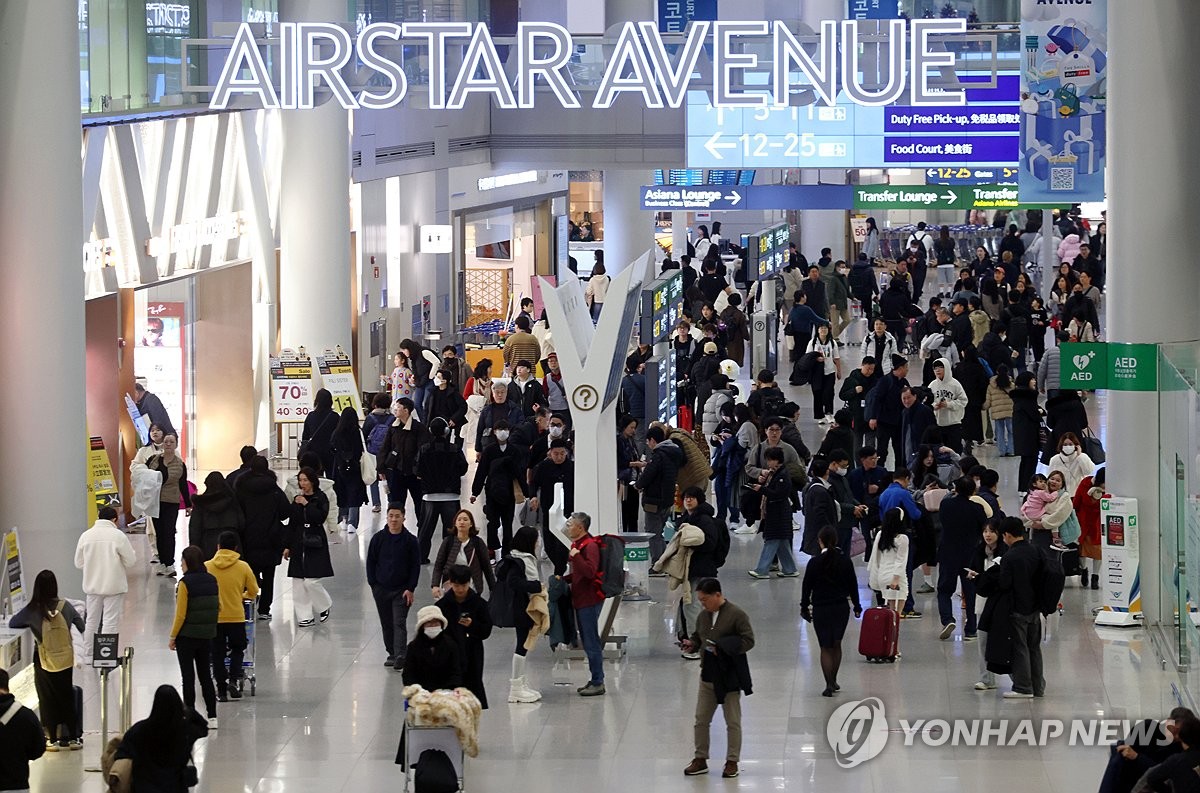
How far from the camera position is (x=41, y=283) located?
576 inches

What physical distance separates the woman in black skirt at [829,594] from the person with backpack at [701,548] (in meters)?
1.24

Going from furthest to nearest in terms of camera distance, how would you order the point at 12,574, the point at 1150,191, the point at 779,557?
the point at 779,557 → the point at 1150,191 → the point at 12,574

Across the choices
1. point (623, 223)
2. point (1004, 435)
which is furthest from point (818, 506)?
point (623, 223)

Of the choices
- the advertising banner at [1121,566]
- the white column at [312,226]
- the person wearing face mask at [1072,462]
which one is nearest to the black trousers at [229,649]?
the advertising banner at [1121,566]

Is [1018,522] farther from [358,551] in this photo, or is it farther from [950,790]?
[358,551]

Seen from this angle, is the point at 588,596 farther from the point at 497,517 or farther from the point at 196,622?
the point at 497,517

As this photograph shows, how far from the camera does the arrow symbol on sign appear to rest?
25656 mm

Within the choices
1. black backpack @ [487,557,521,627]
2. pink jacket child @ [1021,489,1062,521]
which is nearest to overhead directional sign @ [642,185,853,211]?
pink jacket child @ [1021,489,1062,521]

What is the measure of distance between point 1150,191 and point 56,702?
347 inches

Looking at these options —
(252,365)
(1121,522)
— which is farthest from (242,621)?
(252,365)

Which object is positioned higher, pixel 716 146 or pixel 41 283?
pixel 716 146

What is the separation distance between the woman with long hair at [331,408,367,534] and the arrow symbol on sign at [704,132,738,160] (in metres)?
8.40

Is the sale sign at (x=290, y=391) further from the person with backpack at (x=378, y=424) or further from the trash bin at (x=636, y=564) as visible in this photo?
the trash bin at (x=636, y=564)

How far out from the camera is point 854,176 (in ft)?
153
